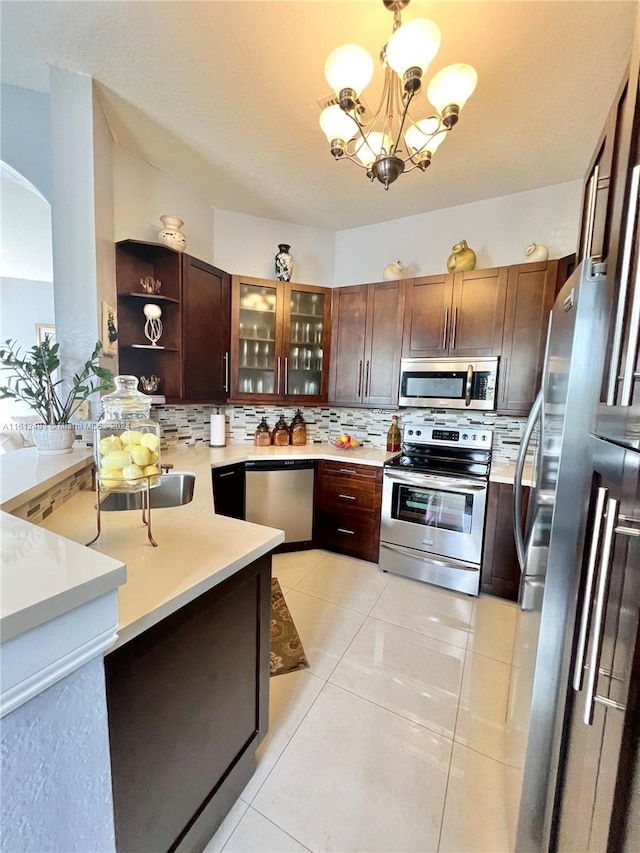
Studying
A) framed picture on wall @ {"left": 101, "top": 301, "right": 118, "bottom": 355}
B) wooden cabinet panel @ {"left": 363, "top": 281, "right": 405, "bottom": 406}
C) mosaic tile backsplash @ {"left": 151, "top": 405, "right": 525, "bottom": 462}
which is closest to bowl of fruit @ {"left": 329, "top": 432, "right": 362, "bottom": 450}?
mosaic tile backsplash @ {"left": 151, "top": 405, "right": 525, "bottom": 462}

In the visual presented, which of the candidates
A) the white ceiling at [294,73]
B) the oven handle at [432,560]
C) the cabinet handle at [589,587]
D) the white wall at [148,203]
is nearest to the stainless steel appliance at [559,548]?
the cabinet handle at [589,587]

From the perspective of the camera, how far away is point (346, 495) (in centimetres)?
287

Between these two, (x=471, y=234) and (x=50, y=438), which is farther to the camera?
(x=471, y=234)

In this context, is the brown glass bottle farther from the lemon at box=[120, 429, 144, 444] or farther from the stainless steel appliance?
the lemon at box=[120, 429, 144, 444]

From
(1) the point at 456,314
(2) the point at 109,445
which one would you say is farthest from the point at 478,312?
(2) the point at 109,445

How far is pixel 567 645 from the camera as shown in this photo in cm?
90

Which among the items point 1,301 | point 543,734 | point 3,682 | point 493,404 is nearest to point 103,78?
point 3,682

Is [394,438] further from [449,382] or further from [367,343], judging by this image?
[367,343]

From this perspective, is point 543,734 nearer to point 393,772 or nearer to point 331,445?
point 393,772

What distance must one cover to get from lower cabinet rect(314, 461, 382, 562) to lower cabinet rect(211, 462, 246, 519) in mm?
655

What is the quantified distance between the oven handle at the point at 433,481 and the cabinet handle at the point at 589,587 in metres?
1.66

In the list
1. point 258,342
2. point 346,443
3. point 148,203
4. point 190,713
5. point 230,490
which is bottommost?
point 190,713

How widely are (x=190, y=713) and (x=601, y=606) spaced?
40.5 inches

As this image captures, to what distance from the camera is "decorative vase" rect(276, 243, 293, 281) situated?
9.96 feet
